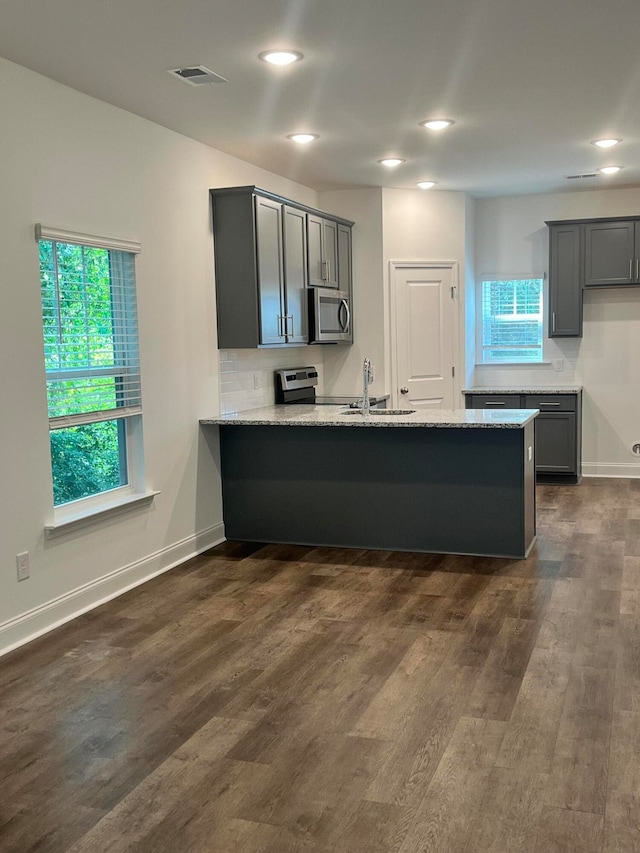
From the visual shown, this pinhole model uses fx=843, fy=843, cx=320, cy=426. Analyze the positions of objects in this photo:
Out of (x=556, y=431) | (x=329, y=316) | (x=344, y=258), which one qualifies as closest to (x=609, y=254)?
(x=556, y=431)

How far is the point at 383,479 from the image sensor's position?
521cm

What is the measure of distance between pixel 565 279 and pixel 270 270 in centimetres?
310

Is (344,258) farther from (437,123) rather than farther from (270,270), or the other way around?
(437,123)

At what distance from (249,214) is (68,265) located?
1.57m

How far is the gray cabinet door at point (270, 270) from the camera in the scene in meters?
5.44

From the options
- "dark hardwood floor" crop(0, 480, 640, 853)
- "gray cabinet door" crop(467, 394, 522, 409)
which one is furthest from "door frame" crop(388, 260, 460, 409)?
"dark hardwood floor" crop(0, 480, 640, 853)

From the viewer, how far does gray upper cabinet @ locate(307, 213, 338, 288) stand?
6.24 meters

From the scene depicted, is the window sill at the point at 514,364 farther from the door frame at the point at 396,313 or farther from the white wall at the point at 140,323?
the white wall at the point at 140,323

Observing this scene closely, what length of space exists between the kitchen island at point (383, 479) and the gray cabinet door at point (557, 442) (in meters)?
2.09

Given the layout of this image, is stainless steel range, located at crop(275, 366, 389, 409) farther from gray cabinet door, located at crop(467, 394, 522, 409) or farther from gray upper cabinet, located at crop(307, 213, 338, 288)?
gray cabinet door, located at crop(467, 394, 522, 409)

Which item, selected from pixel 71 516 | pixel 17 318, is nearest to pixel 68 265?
pixel 17 318

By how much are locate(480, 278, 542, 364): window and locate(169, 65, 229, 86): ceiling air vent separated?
447cm

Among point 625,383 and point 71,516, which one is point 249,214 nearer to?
point 71,516

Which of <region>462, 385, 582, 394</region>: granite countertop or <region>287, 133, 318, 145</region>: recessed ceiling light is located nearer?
<region>287, 133, 318, 145</region>: recessed ceiling light
